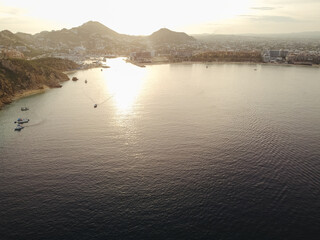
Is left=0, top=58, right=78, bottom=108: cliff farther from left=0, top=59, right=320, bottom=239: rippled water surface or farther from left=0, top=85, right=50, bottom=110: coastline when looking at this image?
left=0, top=59, right=320, bottom=239: rippled water surface

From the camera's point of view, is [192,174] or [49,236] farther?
[192,174]

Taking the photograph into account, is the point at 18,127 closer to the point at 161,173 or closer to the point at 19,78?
the point at 161,173

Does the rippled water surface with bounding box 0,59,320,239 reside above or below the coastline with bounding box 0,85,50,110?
below

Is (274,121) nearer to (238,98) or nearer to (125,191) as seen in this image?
(238,98)

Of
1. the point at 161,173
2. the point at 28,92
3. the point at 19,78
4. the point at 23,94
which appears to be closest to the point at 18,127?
the point at 161,173

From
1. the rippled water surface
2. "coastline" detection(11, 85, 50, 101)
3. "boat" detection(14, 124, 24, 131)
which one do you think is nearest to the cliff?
"coastline" detection(11, 85, 50, 101)

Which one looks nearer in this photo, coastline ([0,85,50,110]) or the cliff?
coastline ([0,85,50,110])

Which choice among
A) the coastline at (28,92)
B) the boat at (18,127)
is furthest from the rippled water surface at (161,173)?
the coastline at (28,92)

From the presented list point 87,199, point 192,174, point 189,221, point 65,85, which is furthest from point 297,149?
point 65,85
